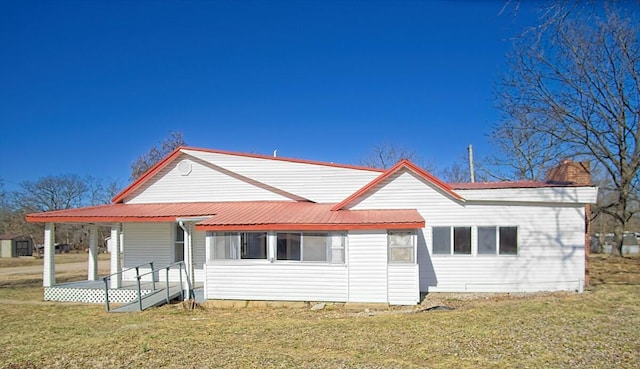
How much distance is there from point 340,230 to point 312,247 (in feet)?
3.14

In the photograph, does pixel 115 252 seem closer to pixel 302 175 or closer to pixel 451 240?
pixel 302 175

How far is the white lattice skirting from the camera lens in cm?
1359

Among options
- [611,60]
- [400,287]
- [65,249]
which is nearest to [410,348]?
[400,287]

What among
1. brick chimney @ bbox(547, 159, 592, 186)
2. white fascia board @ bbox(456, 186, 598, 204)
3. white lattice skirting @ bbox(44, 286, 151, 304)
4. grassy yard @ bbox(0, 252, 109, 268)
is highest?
brick chimney @ bbox(547, 159, 592, 186)

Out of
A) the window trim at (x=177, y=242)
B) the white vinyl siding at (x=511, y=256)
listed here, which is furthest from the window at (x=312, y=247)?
the window trim at (x=177, y=242)

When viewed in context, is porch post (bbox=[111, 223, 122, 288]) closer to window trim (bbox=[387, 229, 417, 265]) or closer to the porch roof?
the porch roof

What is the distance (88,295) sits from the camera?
547 inches

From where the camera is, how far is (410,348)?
7.47m

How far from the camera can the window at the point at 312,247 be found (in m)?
12.1

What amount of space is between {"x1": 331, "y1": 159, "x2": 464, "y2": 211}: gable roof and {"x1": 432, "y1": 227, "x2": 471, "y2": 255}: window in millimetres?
1070

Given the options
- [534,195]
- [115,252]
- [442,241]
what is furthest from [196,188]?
[534,195]

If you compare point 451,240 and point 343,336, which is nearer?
point 343,336

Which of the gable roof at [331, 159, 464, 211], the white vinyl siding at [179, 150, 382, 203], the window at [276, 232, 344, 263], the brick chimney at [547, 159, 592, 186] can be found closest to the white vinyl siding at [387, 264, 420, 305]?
the window at [276, 232, 344, 263]

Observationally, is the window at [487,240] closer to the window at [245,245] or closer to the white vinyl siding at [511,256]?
the white vinyl siding at [511,256]
